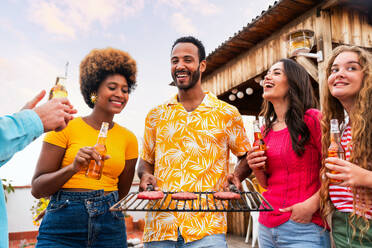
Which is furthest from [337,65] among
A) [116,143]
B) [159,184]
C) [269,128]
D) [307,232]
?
[116,143]

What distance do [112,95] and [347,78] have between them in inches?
68.5

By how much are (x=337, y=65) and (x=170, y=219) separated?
156 cm

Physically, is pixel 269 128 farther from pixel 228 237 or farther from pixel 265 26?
pixel 228 237

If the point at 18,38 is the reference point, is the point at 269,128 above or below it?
below

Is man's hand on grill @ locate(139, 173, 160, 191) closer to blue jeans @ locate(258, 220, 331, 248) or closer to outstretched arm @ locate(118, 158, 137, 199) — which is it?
outstretched arm @ locate(118, 158, 137, 199)

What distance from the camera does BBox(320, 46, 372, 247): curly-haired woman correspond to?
60.1 inches

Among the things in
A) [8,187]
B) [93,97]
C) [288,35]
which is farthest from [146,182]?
[8,187]

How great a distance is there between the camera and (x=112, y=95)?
2314 millimetres

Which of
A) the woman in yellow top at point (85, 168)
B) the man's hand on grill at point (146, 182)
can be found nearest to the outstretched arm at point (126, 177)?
the woman in yellow top at point (85, 168)

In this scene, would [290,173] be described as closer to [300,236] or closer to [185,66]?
[300,236]

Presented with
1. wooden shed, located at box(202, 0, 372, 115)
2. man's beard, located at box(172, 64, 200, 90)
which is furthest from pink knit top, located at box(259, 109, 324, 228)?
wooden shed, located at box(202, 0, 372, 115)

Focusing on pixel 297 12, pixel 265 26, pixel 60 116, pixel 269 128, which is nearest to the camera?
pixel 60 116

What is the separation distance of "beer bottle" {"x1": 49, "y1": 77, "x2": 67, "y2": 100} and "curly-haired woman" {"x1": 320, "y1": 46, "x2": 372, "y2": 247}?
1664mm

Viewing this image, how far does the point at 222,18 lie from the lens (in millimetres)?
11266
